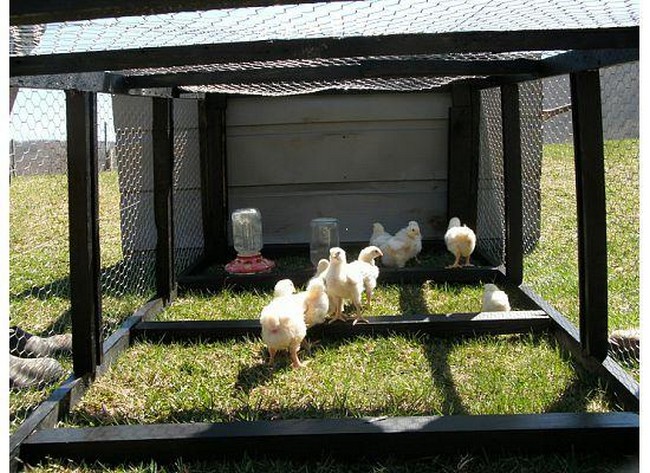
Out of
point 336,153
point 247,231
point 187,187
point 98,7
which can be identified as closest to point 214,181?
point 187,187

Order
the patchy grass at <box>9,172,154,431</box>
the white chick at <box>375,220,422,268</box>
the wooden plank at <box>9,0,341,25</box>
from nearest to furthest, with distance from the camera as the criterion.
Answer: the wooden plank at <box>9,0,341,25</box>
the patchy grass at <box>9,172,154,431</box>
the white chick at <box>375,220,422,268</box>

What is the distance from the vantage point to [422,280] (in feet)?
12.5

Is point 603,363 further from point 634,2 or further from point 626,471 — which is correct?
point 634,2

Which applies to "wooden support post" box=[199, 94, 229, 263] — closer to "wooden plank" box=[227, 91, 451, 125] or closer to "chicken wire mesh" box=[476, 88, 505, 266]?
"wooden plank" box=[227, 91, 451, 125]

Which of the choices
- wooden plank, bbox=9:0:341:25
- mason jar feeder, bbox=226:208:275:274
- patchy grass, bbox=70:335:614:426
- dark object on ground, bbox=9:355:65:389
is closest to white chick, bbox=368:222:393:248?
mason jar feeder, bbox=226:208:275:274

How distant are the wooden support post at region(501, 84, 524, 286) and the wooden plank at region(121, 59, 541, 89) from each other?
2.15 ft

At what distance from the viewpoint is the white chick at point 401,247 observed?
4062 millimetres

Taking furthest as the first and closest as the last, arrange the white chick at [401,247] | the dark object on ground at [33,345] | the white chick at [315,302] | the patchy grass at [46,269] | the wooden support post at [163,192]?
1. the white chick at [401,247]
2. the wooden support post at [163,192]
3. the patchy grass at [46,269]
4. the white chick at [315,302]
5. the dark object on ground at [33,345]

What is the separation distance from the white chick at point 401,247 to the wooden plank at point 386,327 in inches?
45.4

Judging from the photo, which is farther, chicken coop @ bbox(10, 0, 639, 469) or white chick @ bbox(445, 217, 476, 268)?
white chick @ bbox(445, 217, 476, 268)

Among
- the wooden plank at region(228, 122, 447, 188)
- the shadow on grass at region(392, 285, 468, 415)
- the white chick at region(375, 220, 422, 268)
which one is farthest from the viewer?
the wooden plank at region(228, 122, 447, 188)

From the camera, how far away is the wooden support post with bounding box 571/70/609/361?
2.31 metres

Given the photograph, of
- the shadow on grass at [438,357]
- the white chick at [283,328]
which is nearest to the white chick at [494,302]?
the shadow on grass at [438,357]

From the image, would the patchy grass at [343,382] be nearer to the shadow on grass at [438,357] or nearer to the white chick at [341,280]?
the shadow on grass at [438,357]
